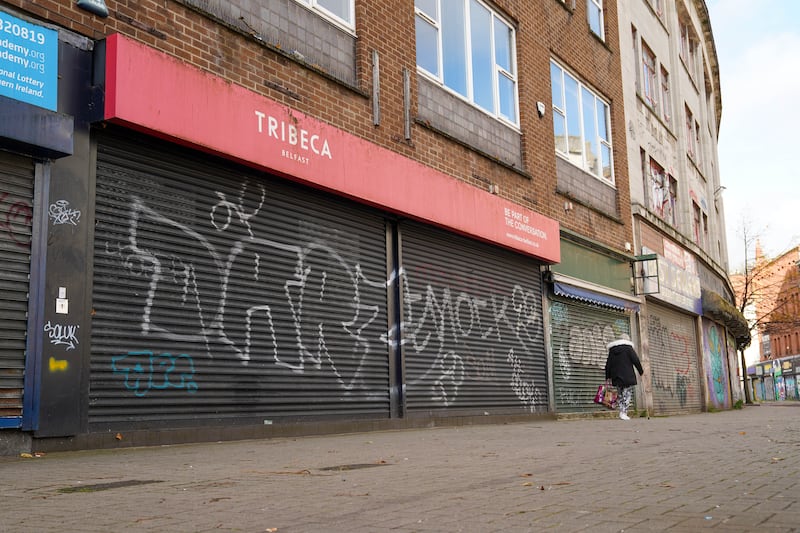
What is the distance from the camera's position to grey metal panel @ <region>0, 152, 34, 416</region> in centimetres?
659

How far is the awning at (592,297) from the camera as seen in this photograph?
1625 centimetres

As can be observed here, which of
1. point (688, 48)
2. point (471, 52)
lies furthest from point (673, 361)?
point (688, 48)

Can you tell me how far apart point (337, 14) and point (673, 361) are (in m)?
15.6

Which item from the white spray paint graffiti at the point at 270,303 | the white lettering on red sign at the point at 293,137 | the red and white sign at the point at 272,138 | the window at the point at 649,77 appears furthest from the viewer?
the window at the point at 649,77

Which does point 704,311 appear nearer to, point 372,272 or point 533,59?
point 533,59

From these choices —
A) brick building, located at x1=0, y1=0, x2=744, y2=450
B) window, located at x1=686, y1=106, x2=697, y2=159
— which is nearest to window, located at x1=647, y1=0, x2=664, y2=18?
window, located at x1=686, y1=106, x2=697, y2=159

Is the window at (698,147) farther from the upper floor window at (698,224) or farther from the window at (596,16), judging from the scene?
the window at (596,16)

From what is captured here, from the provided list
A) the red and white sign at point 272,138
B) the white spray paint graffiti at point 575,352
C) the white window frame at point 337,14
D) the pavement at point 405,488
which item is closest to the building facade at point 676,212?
the white spray paint graffiti at point 575,352

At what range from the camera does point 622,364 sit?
15.8 m

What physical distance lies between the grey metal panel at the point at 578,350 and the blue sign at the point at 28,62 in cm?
1110

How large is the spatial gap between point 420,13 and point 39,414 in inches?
340

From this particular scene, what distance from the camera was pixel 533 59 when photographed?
16.3 meters

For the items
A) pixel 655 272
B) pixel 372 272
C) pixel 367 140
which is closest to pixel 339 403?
pixel 372 272

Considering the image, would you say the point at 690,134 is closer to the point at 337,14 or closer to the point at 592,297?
the point at 592,297
